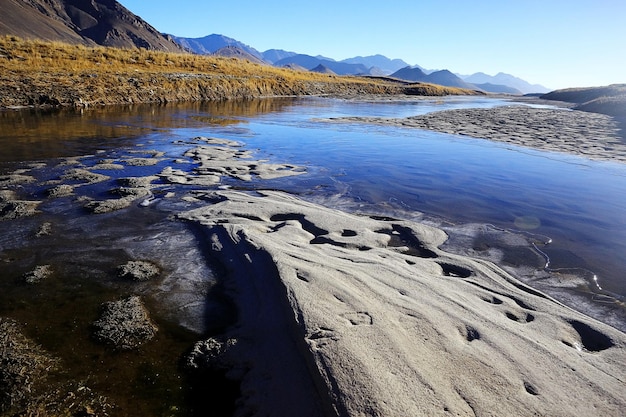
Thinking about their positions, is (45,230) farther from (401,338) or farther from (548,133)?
(548,133)

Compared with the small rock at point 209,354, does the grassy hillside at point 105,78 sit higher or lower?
higher

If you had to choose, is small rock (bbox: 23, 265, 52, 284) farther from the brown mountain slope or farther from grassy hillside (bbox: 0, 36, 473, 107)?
the brown mountain slope

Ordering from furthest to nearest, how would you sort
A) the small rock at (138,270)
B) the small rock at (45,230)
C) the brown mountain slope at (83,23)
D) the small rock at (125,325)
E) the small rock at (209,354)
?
the brown mountain slope at (83,23)
the small rock at (45,230)
the small rock at (138,270)
the small rock at (125,325)
the small rock at (209,354)

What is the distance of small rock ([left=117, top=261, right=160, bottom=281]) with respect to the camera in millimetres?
4613

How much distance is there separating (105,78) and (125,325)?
26.0 meters

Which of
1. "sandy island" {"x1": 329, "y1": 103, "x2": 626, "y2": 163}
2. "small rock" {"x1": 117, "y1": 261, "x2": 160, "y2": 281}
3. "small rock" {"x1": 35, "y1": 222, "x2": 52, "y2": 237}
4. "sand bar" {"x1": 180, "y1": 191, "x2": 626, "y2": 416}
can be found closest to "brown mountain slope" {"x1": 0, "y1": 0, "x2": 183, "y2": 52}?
"sandy island" {"x1": 329, "y1": 103, "x2": 626, "y2": 163}

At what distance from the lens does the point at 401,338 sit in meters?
3.27

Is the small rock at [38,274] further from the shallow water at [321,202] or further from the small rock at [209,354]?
the small rock at [209,354]

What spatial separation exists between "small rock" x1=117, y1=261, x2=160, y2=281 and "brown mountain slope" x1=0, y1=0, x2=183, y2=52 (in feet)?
395

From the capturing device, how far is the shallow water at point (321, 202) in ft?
13.6

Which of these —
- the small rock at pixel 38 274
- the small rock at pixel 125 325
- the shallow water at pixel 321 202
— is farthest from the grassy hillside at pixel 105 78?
the small rock at pixel 125 325

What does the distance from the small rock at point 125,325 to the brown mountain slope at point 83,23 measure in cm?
12124

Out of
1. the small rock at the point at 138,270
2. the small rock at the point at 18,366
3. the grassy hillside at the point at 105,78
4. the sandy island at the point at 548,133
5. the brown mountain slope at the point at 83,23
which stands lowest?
the small rock at the point at 18,366

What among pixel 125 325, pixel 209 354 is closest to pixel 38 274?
pixel 125 325
